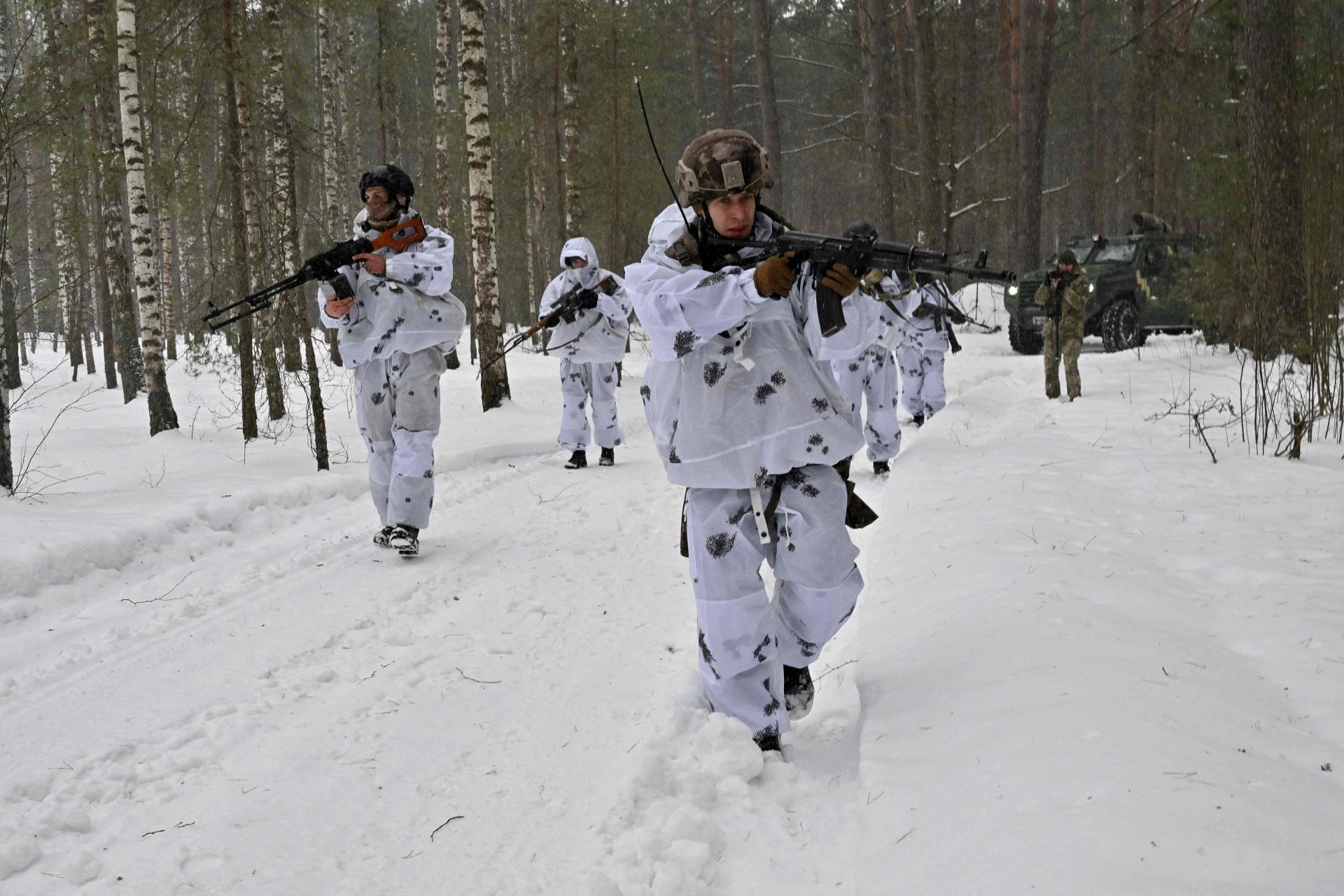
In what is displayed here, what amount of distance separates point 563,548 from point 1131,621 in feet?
11.2

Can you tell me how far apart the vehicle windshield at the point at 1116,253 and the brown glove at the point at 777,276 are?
53.4 ft

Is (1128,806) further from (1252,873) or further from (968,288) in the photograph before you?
(968,288)

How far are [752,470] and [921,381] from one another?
801 cm

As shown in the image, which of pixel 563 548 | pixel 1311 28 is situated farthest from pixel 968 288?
pixel 563 548

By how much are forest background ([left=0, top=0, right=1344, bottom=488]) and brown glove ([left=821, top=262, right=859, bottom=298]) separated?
486cm

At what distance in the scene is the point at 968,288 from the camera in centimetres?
2719

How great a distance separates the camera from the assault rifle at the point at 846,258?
2.93m

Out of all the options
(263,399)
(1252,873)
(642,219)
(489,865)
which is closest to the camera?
(1252,873)

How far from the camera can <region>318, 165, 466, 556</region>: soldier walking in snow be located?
5926 mm

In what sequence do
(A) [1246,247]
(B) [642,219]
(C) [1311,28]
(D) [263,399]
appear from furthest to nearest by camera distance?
(B) [642,219] → (D) [263,399] → (C) [1311,28] → (A) [1246,247]

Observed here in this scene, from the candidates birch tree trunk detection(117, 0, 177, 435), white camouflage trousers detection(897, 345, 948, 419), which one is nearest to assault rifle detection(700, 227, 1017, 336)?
white camouflage trousers detection(897, 345, 948, 419)

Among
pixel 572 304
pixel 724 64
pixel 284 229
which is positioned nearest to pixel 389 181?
pixel 572 304

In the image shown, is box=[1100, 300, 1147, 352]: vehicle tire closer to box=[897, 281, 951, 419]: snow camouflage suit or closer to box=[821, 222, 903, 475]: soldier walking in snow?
box=[897, 281, 951, 419]: snow camouflage suit

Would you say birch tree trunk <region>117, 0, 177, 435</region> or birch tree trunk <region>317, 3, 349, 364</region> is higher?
birch tree trunk <region>317, 3, 349, 364</region>
